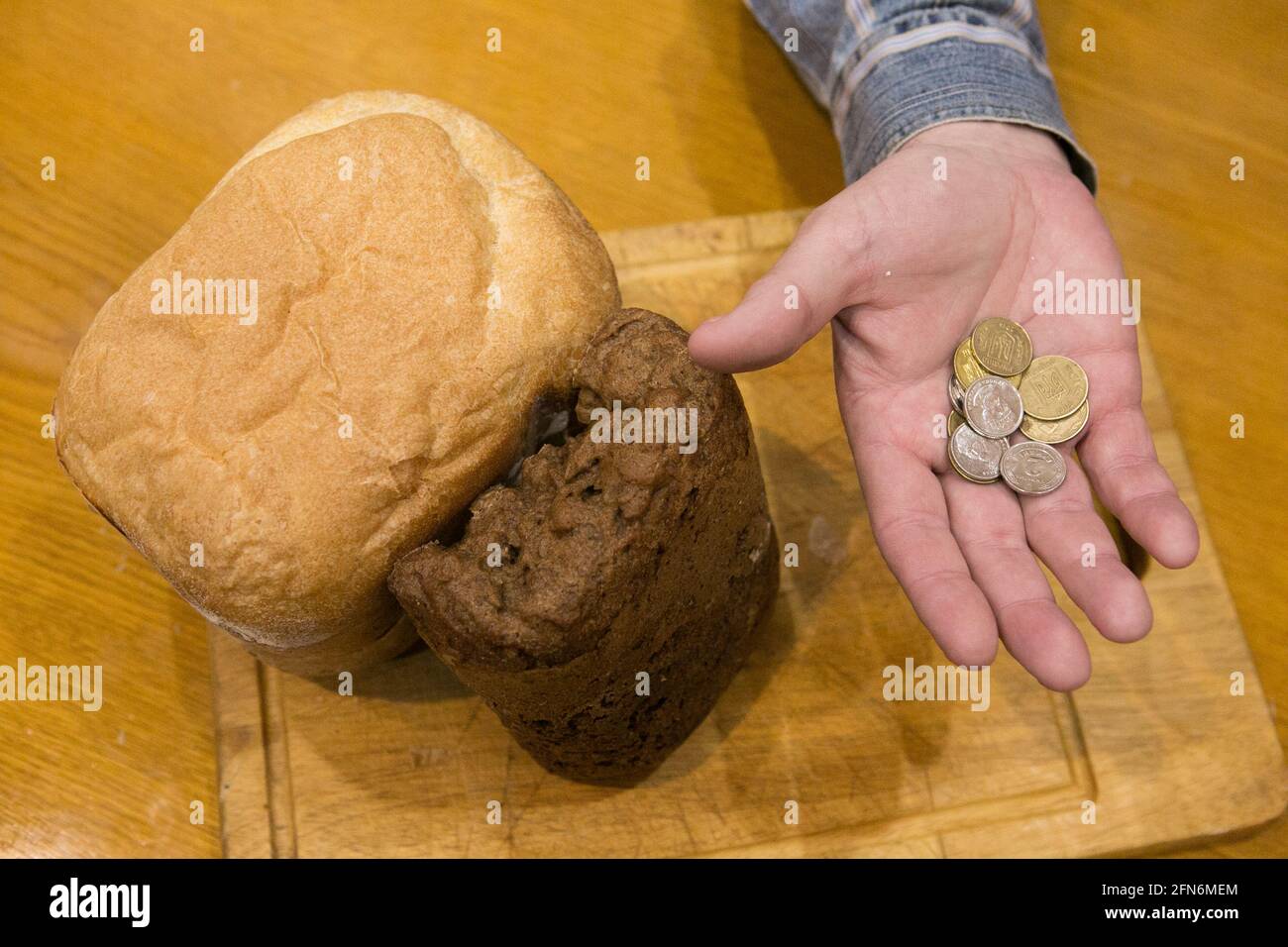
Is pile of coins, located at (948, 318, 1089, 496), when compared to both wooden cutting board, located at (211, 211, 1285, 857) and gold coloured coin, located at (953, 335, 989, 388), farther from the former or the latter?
wooden cutting board, located at (211, 211, 1285, 857)

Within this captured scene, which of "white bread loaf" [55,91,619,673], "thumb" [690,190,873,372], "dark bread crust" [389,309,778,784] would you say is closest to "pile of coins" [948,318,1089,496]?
"thumb" [690,190,873,372]

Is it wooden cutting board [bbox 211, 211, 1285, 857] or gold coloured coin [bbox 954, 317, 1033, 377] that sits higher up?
gold coloured coin [bbox 954, 317, 1033, 377]

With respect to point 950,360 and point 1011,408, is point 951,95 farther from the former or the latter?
point 1011,408

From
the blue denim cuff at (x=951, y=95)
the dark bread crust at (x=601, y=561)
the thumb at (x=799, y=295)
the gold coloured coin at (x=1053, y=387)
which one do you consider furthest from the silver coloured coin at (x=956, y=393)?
the blue denim cuff at (x=951, y=95)

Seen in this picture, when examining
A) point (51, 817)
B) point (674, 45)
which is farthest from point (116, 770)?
A: point (674, 45)

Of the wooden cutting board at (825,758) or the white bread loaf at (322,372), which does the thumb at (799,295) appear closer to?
the white bread loaf at (322,372)

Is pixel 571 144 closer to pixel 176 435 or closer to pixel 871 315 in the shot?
pixel 871 315

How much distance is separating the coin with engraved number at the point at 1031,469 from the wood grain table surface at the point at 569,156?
30.0 inches

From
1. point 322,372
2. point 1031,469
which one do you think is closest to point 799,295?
point 1031,469

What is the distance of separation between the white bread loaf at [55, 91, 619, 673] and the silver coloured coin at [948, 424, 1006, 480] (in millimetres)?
650

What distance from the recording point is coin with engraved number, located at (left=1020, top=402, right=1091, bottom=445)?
183 centimetres

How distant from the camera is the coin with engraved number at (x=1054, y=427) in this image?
1.83 m

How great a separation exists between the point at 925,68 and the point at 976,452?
0.86m

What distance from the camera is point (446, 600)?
1.52m
